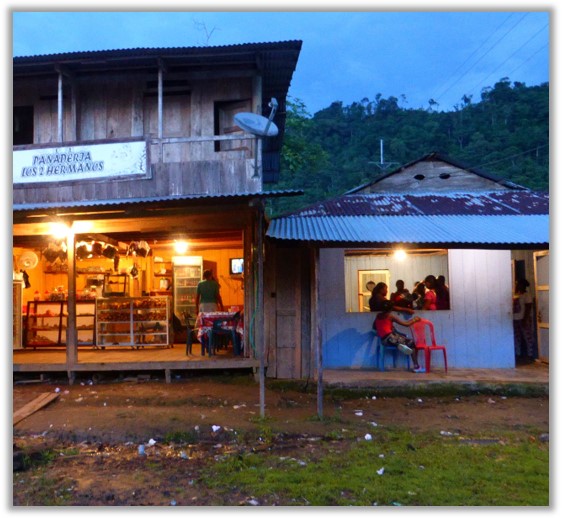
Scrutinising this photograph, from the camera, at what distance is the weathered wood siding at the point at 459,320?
995 centimetres

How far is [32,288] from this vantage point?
41.8ft

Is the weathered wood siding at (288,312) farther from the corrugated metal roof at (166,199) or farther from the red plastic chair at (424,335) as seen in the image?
the corrugated metal roof at (166,199)

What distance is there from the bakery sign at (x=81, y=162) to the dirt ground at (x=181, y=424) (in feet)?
12.5

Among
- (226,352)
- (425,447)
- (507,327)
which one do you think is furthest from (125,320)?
(507,327)

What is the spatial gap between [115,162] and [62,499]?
241 inches

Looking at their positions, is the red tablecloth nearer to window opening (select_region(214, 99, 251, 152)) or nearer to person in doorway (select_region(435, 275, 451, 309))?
window opening (select_region(214, 99, 251, 152))

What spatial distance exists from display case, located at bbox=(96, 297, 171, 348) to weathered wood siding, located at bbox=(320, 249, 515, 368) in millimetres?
3577

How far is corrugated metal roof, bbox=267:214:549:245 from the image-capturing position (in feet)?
26.9

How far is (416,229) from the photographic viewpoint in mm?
9055

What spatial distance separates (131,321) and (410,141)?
27.8 m

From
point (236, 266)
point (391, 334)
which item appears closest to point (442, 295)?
point (391, 334)

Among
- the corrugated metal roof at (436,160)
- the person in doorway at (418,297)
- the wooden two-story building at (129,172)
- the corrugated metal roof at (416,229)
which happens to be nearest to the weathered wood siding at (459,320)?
the person in doorway at (418,297)

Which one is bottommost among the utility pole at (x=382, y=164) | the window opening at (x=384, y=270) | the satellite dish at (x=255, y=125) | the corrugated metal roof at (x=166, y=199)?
the window opening at (x=384, y=270)

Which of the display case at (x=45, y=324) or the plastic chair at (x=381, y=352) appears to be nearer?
the plastic chair at (x=381, y=352)
